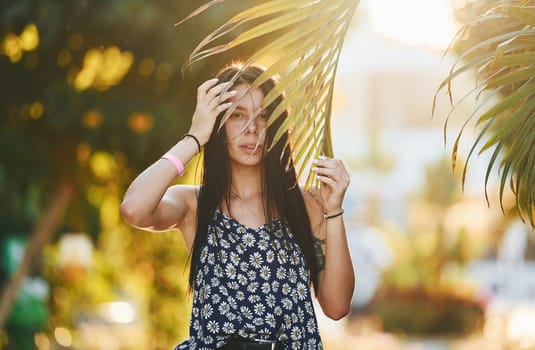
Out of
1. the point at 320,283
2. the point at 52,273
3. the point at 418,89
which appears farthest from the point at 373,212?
the point at 320,283

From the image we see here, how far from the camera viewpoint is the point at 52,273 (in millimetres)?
9312

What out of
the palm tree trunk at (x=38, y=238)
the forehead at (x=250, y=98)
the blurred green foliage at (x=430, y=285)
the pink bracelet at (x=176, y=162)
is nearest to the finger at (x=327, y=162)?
the forehead at (x=250, y=98)

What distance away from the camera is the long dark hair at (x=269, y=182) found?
2996mm

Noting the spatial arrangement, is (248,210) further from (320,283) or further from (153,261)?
(153,261)

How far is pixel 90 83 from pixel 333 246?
13.2 ft

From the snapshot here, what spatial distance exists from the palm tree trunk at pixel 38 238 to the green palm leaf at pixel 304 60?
505 cm

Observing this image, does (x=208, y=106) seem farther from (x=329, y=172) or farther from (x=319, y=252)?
(x=319, y=252)

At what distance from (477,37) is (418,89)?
55.8 m

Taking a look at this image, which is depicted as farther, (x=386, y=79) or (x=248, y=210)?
(x=386, y=79)

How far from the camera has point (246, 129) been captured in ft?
9.68

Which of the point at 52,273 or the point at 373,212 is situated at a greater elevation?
the point at 373,212

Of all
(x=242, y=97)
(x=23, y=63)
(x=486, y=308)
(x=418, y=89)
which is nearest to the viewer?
(x=242, y=97)

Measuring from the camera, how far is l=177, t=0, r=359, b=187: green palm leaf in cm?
282

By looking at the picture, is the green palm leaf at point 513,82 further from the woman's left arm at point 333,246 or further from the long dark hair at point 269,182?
the long dark hair at point 269,182
